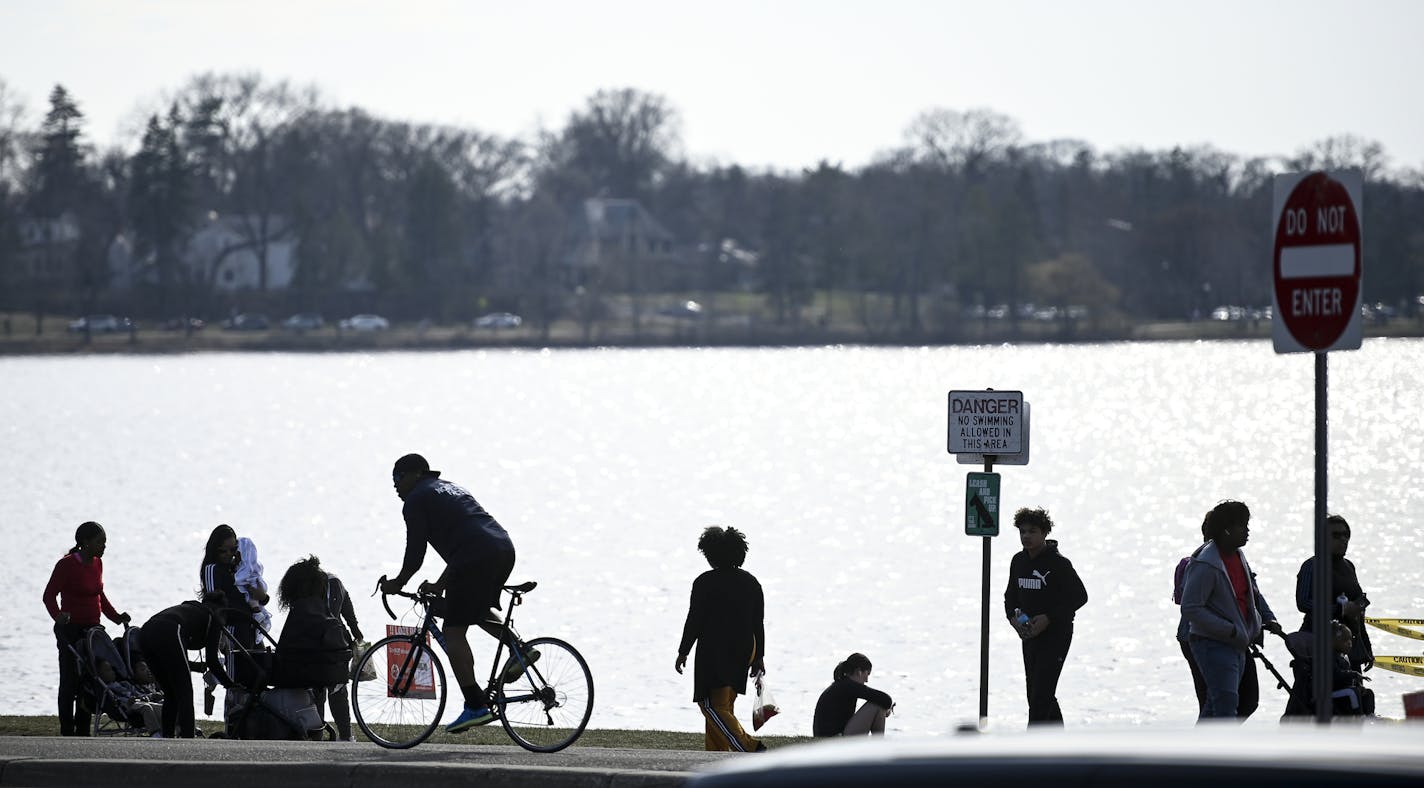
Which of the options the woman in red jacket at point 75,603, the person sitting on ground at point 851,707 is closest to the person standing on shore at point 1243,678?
the person sitting on ground at point 851,707

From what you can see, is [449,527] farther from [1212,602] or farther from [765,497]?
[765,497]

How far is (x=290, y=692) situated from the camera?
12.5 metres

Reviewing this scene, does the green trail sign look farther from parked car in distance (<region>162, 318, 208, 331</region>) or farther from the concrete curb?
parked car in distance (<region>162, 318, 208, 331</region>)

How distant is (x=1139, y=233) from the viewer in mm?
156375

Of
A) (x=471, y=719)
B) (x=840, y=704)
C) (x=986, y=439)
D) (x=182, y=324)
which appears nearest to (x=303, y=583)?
(x=471, y=719)

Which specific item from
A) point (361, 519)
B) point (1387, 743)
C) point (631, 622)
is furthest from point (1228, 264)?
point (1387, 743)

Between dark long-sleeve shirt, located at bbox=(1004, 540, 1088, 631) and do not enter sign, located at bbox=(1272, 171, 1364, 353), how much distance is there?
557 cm

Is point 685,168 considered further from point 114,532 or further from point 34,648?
point 34,648

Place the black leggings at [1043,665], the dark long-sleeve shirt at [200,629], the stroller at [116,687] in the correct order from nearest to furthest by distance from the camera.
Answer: the black leggings at [1043,665], the dark long-sleeve shirt at [200,629], the stroller at [116,687]

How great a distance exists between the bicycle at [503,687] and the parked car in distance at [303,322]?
13208cm

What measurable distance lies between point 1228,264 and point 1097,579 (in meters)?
123

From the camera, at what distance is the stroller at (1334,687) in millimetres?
11570

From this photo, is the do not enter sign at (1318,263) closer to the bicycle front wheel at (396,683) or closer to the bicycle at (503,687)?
the bicycle at (503,687)

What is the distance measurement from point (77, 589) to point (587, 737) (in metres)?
3.87
